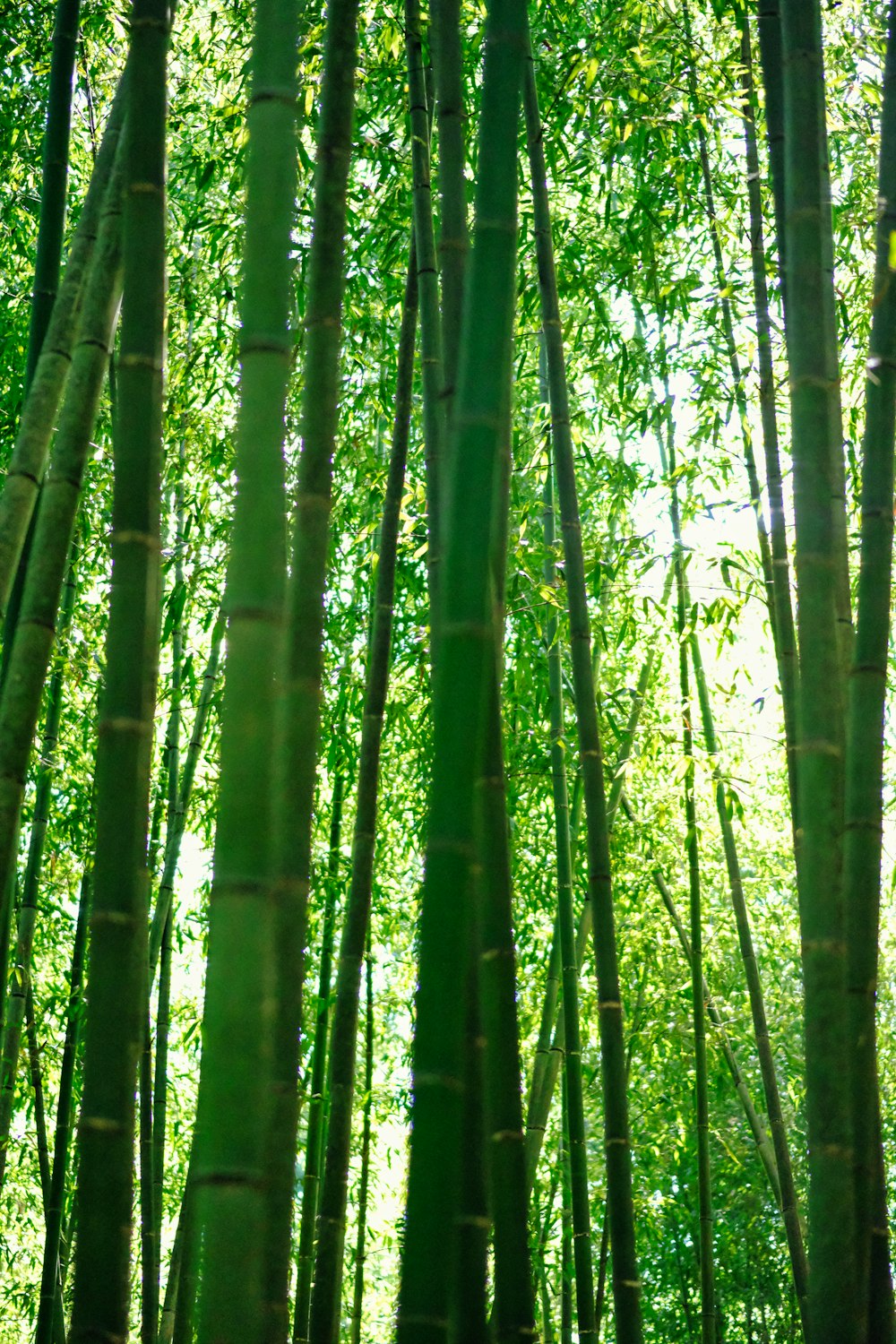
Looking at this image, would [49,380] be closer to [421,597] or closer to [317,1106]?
[421,597]

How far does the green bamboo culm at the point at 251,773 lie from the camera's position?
3.66 feet

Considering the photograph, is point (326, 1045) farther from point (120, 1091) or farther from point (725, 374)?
point (120, 1091)

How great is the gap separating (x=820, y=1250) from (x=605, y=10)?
3.18 metres

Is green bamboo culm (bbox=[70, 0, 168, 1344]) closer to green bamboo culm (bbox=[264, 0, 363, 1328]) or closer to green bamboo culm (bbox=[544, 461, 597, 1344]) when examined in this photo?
green bamboo culm (bbox=[264, 0, 363, 1328])

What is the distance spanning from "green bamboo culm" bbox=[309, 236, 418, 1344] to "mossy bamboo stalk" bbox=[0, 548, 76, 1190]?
699 mm

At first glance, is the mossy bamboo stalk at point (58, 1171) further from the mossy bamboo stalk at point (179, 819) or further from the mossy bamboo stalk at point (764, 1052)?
the mossy bamboo stalk at point (764, 1052)

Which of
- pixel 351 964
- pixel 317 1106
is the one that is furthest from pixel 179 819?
pixel 351 964

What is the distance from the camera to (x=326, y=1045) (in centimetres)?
411

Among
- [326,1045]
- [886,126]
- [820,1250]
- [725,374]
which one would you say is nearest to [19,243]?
[725,374]

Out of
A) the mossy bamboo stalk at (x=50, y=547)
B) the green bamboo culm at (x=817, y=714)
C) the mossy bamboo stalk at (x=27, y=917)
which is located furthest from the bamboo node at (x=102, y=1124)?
the mossy bamboo stalk at (x=27, y=917)

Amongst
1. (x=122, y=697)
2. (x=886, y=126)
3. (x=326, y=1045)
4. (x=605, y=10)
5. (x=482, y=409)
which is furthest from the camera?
(x=326, y=1045)

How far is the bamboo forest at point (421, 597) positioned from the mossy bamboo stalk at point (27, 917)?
0.02 metres

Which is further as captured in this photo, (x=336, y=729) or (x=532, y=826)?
(x=532, y=826)

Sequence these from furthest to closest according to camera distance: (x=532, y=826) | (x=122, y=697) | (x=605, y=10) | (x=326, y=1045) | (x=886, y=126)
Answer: (x=532, y=826), (x=326, y=1045), (x=605, y=10), (x=886, y=126), (x=122, y=697)
